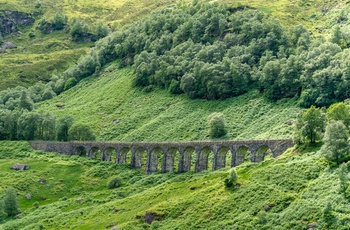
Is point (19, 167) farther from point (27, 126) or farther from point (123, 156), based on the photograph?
point (123, 156)

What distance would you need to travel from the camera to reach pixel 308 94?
162 meters

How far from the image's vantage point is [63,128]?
183 meters

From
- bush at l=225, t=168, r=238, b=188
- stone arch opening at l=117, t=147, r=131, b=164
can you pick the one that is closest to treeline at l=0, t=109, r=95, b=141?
stone arch opening at l=117, t=147, r=131, b=164

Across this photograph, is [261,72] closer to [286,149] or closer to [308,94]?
[308,94]

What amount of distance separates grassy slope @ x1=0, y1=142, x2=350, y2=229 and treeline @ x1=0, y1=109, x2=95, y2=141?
19086mm

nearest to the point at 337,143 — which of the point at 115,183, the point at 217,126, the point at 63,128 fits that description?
the point at 115,183

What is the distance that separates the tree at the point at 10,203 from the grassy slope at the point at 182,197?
3.32 meters

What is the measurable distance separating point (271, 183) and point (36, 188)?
6912 centimetres

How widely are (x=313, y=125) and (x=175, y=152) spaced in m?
45.6

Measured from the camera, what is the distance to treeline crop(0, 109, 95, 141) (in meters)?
178

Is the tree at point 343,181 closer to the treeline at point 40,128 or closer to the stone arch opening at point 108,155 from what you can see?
the stone arch opening at point 108,155

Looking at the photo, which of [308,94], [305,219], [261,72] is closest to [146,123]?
[261,72]

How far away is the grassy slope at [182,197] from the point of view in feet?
302

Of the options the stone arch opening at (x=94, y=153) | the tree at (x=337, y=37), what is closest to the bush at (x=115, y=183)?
the stone arch opening at (x=94, y=153)
